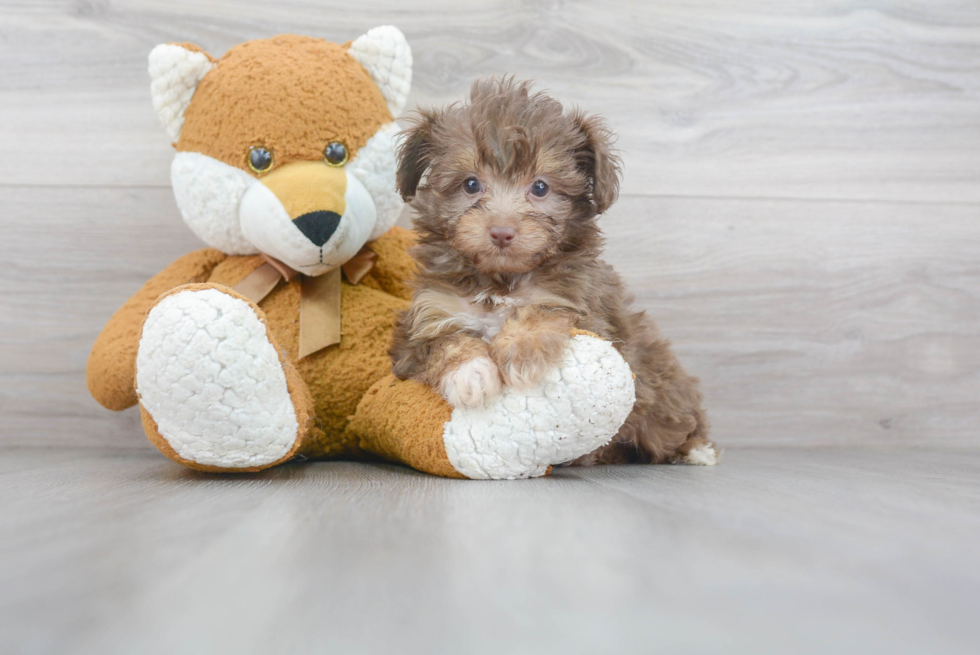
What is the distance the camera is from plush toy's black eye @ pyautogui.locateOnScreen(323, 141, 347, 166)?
1414mm

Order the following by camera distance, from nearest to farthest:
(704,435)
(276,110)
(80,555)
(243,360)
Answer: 1. (80,555)
2. (243,360)
3. (276,110)
4. (704,435)

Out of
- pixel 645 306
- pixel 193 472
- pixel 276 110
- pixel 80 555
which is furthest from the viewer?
pixel 645 306

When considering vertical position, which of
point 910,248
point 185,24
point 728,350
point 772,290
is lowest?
point 728,350

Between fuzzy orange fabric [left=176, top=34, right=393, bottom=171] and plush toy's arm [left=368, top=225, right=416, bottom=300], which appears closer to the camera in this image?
fuzzy orange fabric [left=176, top=34, right=393, bottom=171]

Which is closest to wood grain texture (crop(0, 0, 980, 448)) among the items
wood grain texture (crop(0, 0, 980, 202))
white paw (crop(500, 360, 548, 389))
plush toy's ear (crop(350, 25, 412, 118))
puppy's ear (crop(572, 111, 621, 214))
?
wood grain texture (crop(0, 0, 980, 202))

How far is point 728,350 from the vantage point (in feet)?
6.45

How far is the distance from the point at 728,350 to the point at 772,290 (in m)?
0.21

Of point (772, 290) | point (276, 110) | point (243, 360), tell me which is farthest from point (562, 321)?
point (772, 290)

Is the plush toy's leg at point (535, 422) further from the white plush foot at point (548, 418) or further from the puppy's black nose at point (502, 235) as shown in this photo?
the puppy's black nose at point (502, 235)

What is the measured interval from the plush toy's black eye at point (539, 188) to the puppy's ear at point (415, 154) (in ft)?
0.70

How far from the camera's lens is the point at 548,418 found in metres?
1.12

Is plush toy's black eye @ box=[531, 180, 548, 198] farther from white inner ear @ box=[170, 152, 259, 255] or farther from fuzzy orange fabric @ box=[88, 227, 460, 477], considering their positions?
white inner ear @ box=[170, 152, 259, 255]

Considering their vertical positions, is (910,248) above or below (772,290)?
above

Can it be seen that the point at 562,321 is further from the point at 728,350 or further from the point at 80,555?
the point at 728,350
